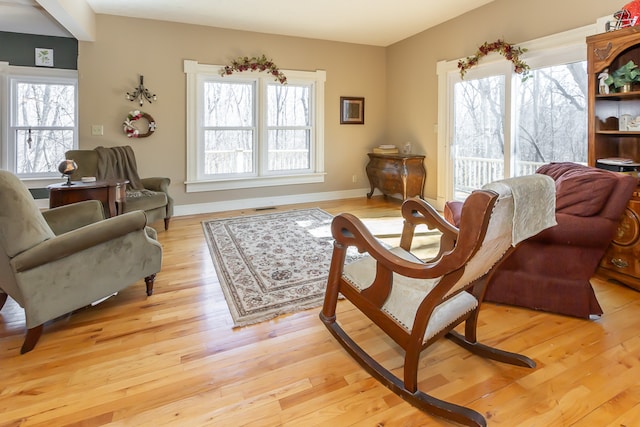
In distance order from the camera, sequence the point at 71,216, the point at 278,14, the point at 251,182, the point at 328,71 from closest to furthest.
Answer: the point at 71,216 < the point at 278,14 < the point at 251,182 < the point at 328,71

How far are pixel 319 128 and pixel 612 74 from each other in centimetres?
393

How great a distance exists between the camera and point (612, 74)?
9.43 ft

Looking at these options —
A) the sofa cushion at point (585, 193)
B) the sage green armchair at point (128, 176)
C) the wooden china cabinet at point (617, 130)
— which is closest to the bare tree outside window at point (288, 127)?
the sage green armchair at point (128, 176)

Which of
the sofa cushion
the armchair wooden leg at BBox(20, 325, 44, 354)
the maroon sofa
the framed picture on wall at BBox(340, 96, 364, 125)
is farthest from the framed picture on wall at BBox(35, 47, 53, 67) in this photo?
the sofa cushion

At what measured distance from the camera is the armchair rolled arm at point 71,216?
242 cm

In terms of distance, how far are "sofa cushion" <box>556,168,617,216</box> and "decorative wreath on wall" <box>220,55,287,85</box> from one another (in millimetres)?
4379

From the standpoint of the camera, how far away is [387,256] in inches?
60.5

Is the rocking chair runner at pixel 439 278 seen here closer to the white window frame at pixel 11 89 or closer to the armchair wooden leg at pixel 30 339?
the armchair wooden leg at pixel 30 339

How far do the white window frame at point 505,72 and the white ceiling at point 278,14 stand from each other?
0.73 metres

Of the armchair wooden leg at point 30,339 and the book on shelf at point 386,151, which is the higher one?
the book on shelf at point 386,151

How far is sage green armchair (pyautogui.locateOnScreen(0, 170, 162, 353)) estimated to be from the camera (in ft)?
5.98

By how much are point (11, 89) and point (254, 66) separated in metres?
3.42

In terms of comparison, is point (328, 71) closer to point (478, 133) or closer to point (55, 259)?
point (478, 133)

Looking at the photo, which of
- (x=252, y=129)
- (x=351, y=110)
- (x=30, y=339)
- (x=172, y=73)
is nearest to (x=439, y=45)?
(x=351, y=110)
